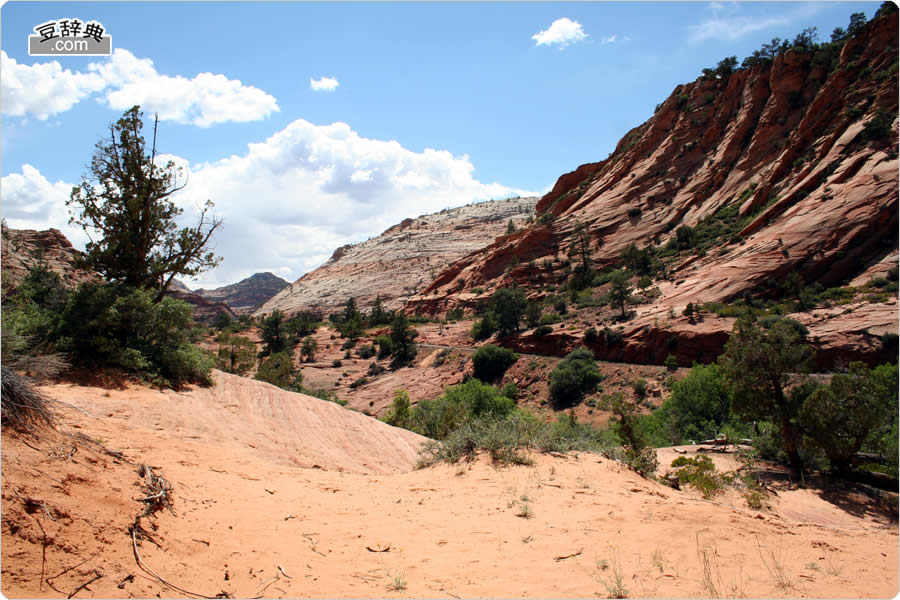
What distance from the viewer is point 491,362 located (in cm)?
4356

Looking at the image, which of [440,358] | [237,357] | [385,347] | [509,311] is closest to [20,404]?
[237,357]

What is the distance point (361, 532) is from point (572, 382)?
1280 inches

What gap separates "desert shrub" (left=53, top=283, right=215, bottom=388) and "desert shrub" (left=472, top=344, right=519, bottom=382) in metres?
32.6

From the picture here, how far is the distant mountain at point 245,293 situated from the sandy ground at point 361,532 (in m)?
→ 178

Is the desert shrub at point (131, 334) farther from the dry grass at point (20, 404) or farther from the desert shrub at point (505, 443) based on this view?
the desert shrub at point (505, 443)

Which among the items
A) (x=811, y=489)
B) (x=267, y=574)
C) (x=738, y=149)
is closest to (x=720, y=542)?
(x=267, y=574)

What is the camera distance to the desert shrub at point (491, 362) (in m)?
43.5

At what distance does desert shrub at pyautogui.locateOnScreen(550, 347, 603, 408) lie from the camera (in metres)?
36.1

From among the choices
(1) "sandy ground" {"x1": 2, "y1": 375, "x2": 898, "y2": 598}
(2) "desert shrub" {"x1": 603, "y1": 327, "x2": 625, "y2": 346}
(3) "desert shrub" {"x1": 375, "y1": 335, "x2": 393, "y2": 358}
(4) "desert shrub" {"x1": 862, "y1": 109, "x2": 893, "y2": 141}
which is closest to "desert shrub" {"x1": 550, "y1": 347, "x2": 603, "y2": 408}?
(2) "desert shrub" {"x1": 603, "y1": 327, "x2": 625, "y2": 346}

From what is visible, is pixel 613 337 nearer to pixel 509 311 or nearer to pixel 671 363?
pixel 671 363

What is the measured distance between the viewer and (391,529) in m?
5.81

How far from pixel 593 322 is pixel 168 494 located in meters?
42.3

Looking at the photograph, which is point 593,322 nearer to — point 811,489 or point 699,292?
point 699,292

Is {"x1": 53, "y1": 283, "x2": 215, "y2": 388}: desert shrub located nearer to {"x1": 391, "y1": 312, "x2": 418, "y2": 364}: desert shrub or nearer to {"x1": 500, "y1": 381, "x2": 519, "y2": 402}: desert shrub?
{"x1": 500, "y1": 381, "x2": 519, "y2": 402}: desert shrub
